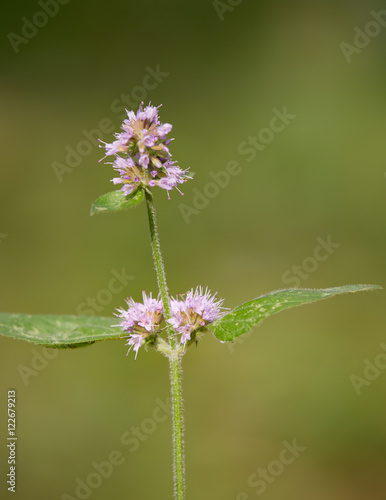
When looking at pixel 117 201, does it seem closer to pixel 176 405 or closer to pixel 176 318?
pixel 176 318

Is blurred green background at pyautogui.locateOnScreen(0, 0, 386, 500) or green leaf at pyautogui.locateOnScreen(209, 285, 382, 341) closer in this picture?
green leaf at pyautogui.locateOnScreen(209, 285, 382, 341)

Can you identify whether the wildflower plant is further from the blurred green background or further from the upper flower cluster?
the blurred green background

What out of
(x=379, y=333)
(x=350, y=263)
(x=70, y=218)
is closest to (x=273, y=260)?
(x=350, y=263)

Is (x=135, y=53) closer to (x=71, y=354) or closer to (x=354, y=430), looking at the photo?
(x=71, y=354)

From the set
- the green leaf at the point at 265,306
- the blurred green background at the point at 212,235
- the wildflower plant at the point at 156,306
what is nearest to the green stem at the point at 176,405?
the wildflower plant at the point at 156,306

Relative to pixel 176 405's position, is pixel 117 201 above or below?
above

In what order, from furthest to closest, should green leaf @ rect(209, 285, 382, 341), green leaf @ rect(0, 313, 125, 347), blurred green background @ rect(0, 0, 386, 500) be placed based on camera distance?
blurred green background @ rect(0, 0, 386, 500)
green leaf @ rect(0, 313, 125, 347)
green leaf @ rect(209, 285, 382, 341)

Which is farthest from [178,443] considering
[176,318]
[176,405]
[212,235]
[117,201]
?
[212,235]

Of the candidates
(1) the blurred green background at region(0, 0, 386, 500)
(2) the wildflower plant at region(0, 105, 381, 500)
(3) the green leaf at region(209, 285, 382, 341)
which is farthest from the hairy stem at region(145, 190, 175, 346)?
(1) the blurred green background at region(0, 0, 386, 500)
